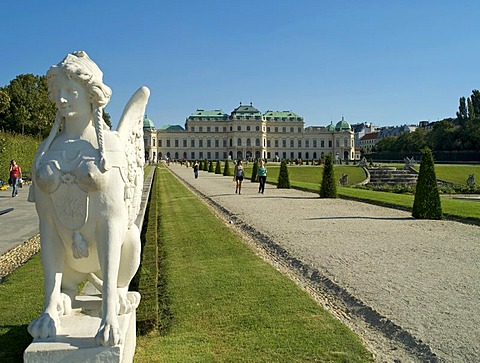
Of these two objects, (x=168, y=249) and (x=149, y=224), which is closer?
(x=168, y=249)

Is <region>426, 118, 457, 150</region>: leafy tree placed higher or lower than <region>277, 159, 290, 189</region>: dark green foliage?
higher

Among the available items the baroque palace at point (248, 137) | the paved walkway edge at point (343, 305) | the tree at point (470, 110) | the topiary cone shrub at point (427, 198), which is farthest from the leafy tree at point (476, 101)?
the paved walkway edge at point (343, 305)

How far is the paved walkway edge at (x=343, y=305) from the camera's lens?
10.7 feet

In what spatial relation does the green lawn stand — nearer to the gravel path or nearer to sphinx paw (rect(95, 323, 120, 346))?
the gravel path

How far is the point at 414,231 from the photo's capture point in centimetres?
843

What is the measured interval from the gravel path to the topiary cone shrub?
35 centimetres

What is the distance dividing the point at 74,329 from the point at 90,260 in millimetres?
372

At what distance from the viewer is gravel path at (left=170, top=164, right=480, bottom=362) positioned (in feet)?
11.1

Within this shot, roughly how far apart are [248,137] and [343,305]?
315 ft

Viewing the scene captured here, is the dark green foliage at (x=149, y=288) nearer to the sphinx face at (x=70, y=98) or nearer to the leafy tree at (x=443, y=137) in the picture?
the sphinx face at (x=70, y=98)

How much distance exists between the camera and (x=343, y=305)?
422 centimetres

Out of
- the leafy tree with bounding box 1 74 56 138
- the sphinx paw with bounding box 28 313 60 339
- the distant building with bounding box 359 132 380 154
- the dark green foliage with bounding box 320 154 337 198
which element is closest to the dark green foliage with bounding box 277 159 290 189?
the dark green foliage with bounding box 320 154 337 198

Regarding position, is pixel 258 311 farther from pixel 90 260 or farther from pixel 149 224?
pixel 149 224

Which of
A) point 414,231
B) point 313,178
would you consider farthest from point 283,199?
point 313,178
